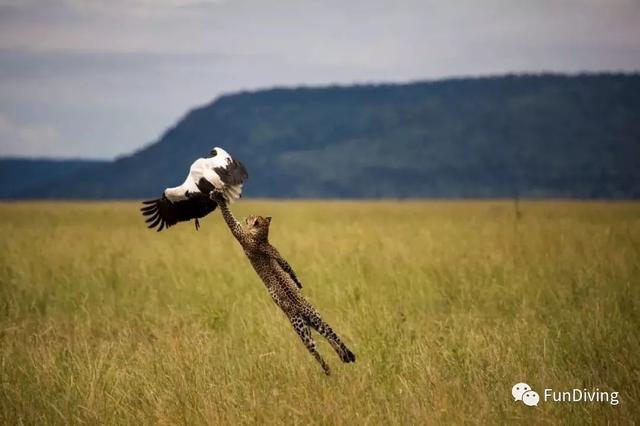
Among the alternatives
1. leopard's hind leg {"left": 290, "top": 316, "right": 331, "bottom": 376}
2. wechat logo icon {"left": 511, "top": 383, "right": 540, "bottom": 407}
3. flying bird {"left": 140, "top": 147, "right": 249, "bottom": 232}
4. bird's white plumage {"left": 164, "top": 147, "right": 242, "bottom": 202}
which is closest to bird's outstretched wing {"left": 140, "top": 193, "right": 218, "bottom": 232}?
flying bird {"left": 140, "top": 147, "right": 249, "bottom": 232}

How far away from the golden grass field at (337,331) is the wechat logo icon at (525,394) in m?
0.07

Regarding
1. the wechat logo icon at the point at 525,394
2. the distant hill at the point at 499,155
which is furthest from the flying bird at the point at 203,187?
the distant hill at the point at 499,155

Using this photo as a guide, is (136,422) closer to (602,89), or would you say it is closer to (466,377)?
(466,377)

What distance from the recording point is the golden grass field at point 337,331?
5539 mm

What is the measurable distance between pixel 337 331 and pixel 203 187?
3.50 metres

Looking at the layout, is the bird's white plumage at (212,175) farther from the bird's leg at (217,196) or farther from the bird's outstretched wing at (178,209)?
the bird's outstretched wing at (178,209)

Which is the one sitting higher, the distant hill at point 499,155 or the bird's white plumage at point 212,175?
the distant hill at point 499,155

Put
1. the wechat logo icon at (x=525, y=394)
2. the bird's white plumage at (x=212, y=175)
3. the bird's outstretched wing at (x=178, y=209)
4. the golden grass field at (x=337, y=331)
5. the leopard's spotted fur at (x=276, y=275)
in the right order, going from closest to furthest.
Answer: the bird's white plumage at (x=212, y=175) < the leopard's spotted fur at (x=276, y=275) < the bird's outstretched wing at (x=178, y=209) < the wechat logo icon at (x=525, y=394) < the golden grass field at (x=337, y=331)

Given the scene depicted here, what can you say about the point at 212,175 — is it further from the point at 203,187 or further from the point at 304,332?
the point at 304,332

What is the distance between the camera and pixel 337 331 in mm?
8055

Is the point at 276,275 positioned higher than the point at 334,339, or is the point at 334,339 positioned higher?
the point at 276,275

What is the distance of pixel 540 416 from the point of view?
522 centimetres

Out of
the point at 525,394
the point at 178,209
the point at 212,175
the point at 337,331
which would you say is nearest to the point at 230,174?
the point at 212,175

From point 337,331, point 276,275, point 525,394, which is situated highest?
point 337,331
